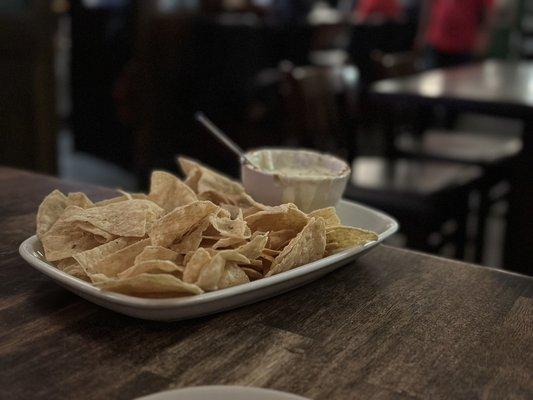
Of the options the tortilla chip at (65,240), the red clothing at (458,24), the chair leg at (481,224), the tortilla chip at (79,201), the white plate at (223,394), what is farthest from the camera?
the red clothing at (458,24)

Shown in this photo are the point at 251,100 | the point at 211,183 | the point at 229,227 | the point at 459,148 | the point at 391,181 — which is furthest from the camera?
the point at 251,100

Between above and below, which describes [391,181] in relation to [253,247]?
below

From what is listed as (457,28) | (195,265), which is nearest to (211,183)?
(195,265)

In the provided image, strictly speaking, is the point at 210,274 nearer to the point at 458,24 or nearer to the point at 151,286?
the point at 151,286

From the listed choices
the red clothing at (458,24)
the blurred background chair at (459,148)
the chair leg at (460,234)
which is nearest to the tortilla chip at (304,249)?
the chair leg at (460,234)

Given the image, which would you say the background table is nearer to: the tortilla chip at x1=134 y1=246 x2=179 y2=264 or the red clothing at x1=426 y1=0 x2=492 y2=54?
the tortilla chip at x1=134 y1=246 x2=179 y2=264

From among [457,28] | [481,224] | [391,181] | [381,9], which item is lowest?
[481,224]

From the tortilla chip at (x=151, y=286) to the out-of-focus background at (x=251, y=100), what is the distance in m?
1.62

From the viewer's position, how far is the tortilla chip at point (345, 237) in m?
0.83

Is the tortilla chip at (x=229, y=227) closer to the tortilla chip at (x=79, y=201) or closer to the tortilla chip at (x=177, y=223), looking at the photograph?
the tortilla chip at (x=177, y=223)

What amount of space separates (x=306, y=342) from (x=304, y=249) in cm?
12

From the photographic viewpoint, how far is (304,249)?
2.55ft

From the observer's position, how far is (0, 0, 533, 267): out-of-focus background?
2.39 meters

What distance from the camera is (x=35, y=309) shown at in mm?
736
